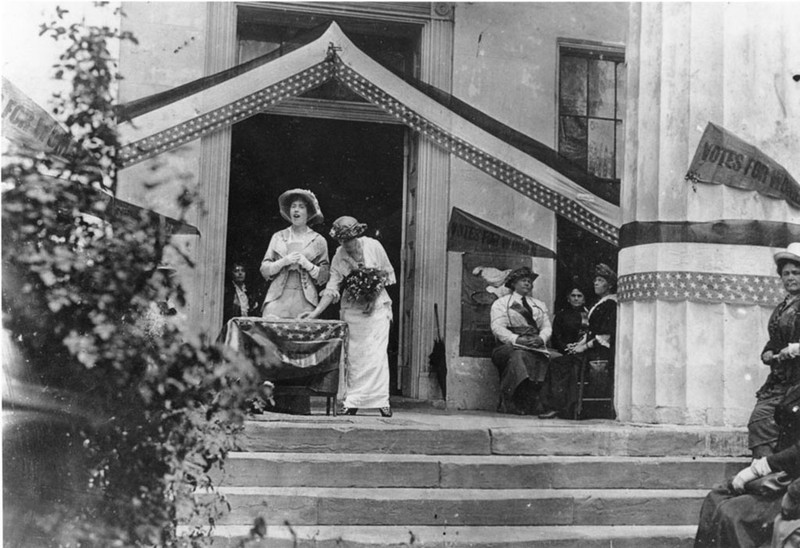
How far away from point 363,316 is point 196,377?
10.2 feet

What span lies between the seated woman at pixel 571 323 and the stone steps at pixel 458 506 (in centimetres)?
275

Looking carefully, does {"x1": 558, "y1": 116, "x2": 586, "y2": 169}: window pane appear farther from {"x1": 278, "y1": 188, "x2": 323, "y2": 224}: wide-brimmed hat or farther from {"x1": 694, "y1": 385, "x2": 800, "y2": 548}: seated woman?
{"x1": 694, "y1": 385, "x2": 800, "y2": 548}: seated woman

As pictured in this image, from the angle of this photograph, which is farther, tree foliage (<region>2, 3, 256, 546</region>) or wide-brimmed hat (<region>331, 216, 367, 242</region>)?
wide-brimmed hat (<region>331, 216, 367, 242</region>)

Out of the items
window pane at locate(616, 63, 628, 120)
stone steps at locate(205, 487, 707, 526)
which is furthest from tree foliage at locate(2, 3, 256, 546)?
window pane at locate(616, 63, 628, 120)

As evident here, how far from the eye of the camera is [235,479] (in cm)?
458

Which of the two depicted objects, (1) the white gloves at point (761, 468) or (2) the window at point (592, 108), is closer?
(1) the white gloves at point (761, 468)

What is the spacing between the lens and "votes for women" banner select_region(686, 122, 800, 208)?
541 centimetres

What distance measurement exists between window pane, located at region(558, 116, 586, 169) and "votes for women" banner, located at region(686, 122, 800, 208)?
309 centimetres

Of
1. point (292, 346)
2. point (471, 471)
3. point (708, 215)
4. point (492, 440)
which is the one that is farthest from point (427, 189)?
point (471, 471)

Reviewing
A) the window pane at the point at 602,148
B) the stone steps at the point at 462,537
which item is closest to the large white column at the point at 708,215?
the stone steps at the point at 462,537

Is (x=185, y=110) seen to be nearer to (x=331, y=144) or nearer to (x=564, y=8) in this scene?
(x=331, y=144)

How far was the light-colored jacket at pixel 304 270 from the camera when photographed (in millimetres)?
6512

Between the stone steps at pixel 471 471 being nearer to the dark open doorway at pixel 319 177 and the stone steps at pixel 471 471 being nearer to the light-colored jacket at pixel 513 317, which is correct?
the light-colored jacket at pixel 513 317

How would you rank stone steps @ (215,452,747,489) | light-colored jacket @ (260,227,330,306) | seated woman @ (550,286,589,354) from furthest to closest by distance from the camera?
seated woman @ (550,286,589,354)
light-colored jacket @ (260,227,330,306)
stone steps @ (215,452,747,489)
